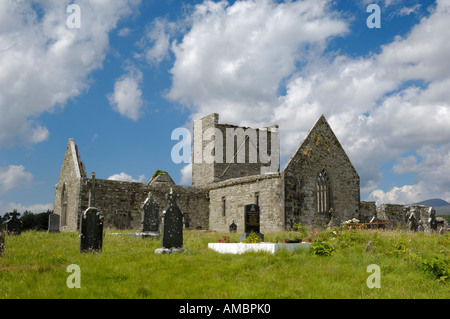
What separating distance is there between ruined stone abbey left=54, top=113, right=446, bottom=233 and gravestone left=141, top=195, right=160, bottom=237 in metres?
3.66

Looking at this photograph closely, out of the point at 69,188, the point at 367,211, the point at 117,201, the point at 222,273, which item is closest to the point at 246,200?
the point at 117,201

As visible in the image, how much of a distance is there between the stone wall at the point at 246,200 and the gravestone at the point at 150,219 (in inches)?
299

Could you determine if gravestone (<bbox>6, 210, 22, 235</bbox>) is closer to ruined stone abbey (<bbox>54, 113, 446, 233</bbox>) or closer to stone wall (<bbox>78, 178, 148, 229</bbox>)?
ruined stone abbey (<bbox>54, 113, 446, 233</bbox>)

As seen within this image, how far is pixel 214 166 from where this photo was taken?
113 feet

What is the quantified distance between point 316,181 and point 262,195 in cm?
355

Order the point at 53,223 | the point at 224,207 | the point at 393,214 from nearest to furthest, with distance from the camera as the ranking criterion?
the point at 53,223 → the point at 224,207 → the point at 393,214

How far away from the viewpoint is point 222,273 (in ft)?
34.3

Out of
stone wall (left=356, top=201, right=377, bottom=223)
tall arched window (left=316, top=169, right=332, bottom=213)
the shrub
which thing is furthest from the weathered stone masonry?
the shrub

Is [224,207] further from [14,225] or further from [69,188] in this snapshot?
[14,225]

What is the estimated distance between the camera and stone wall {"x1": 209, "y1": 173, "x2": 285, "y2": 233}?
79.7 ft

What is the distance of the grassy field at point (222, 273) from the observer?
8.68 meters

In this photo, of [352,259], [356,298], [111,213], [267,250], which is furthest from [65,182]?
[356,298]
